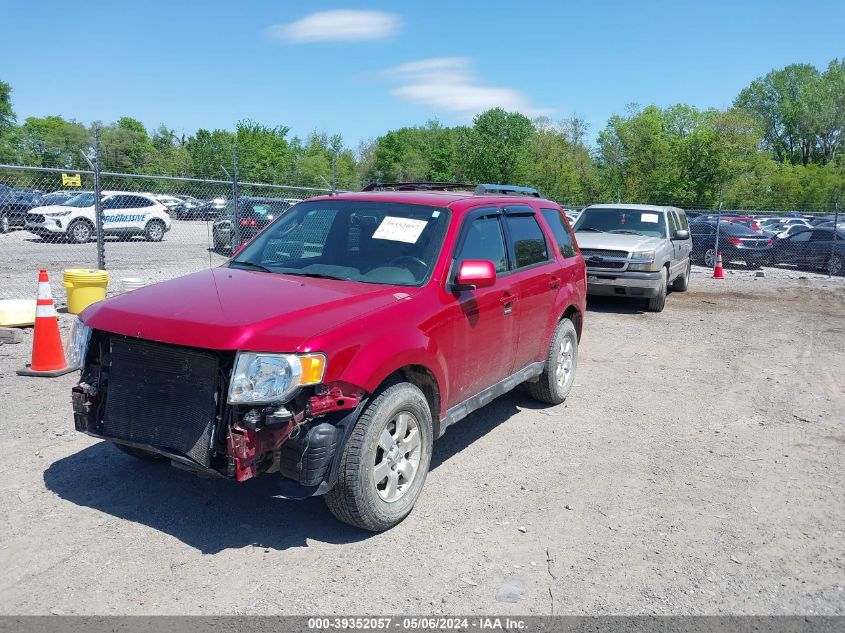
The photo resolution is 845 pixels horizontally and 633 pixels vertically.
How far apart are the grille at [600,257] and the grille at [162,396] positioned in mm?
9663

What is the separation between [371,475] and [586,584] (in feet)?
4.04

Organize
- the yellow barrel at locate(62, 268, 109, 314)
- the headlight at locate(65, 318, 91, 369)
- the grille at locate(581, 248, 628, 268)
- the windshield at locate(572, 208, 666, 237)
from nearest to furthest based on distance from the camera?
1. the headlight at locate(65, 318, 91, 369)
2. the yellow barrel at locate(62, 268, 109, 314)
3. the grille at locate(581, 248, 628, 268)
4. the windshield at locate(572, 208, 666, 237)

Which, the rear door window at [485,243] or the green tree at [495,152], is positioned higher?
the green tree at [495,152]

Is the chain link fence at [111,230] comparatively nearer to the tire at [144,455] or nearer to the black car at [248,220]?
the black car at [248,220]

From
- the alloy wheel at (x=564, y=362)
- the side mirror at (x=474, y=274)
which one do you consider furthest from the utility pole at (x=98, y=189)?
the side mirror at (x=474, y=274)

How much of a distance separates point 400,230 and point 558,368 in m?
2.41

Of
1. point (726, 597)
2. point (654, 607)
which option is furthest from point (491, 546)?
point (726, 597)

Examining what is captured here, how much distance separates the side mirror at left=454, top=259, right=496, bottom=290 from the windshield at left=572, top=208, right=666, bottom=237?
Answer: 948 cm

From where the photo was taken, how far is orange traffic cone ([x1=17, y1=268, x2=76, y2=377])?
6742mm

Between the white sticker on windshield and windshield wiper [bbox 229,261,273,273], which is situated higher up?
the white sticker on windshield

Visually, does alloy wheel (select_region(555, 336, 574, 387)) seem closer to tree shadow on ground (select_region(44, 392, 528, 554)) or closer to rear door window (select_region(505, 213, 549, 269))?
rear door window (select_region(505, 213, 549, 269))

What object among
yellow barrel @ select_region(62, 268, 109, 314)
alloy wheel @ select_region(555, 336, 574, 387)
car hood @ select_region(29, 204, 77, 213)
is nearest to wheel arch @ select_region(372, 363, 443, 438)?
alloy wheel @ select_region(555, 336, 574, 387)

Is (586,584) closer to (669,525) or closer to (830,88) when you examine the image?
(669,525)

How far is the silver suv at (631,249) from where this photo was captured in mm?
12156
